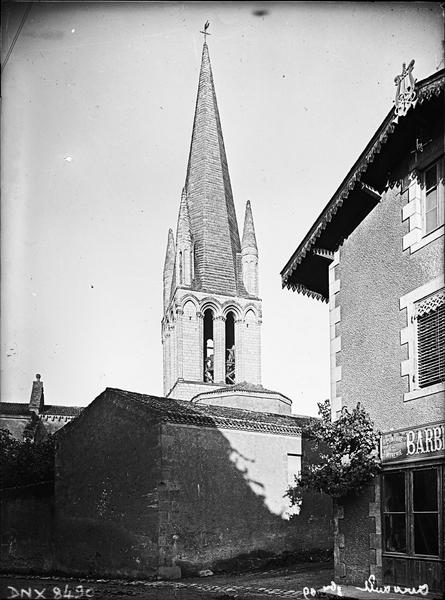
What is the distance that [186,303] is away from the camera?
150 feet

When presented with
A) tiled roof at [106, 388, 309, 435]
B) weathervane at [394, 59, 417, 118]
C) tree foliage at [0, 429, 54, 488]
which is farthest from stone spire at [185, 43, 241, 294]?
weathervane at [394, 59, 417, 118]

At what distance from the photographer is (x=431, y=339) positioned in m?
10.9

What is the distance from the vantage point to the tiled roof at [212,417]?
20.6 metres

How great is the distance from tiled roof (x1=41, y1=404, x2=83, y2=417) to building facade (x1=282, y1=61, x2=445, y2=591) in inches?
Result: 1555

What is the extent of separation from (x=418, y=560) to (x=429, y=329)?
11.2ft

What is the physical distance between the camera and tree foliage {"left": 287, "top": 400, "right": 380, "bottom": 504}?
11.8 m

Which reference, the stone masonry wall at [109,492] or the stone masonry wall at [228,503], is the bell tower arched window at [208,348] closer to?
the stone masonry wall at [228,503]

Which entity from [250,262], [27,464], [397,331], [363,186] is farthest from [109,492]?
[250,262]

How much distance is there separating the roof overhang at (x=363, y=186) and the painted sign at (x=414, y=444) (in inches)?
162

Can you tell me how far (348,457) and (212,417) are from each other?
9.89 m

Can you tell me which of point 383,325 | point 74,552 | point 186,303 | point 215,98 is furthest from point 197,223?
point 383,325

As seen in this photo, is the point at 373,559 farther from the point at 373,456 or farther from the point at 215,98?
the point at 215,98

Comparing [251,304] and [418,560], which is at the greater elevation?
[251,304]

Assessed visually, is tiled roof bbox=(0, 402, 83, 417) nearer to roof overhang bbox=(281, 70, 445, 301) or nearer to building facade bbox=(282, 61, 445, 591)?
roof overhang bbox=(281, 70, 445, 301)
